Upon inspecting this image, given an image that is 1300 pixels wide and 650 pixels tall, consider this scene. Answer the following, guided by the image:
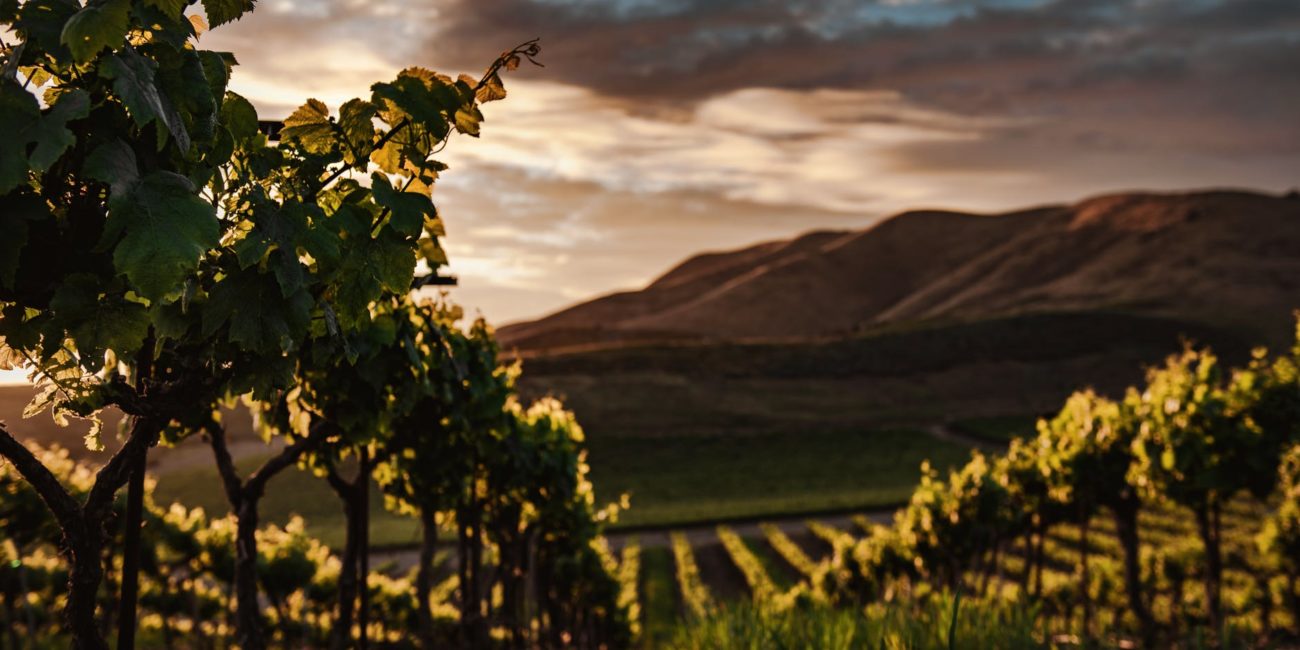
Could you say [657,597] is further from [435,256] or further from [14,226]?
[14,226]

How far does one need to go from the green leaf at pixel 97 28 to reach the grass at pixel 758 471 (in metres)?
49.9

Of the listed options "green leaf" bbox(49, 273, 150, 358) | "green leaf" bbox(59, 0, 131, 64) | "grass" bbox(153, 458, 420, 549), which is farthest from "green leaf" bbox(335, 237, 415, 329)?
"grass" bbox(153, 458, 420, 549)

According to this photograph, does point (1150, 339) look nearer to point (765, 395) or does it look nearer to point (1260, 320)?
point (1260, 320)

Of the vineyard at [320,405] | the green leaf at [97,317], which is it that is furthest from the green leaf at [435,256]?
the green leaf at [97,317]

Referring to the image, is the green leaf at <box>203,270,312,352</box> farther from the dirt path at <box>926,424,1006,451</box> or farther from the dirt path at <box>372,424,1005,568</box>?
the dirt path at <box>926,424,1006,451</box>

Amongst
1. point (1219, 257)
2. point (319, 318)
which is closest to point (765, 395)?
point (319, 318)

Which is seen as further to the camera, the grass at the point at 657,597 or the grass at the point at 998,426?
the grass at the point at 998,426

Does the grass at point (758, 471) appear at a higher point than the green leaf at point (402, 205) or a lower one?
lower

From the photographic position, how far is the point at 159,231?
229 cm

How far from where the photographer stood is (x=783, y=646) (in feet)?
23.1

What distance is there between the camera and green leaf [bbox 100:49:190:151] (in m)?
2.25

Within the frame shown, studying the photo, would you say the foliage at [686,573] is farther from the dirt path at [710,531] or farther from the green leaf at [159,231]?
the green leaf at [159,231]

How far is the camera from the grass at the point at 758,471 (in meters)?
55.2

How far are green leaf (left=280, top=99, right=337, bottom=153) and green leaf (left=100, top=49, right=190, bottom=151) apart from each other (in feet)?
2.13
